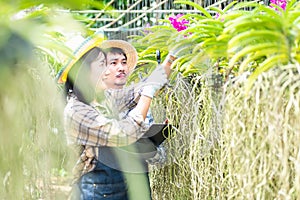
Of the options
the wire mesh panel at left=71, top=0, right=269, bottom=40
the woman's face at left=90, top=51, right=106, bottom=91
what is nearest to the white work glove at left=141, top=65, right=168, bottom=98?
the woman's face at left=90, top=51, right=106, bottom=91

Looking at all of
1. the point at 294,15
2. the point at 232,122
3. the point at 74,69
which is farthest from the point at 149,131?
the point at 294,15

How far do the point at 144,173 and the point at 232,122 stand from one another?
2.71 ft

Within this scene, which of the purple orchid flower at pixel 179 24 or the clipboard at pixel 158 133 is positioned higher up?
the purple orchid flower at pixel 179 24

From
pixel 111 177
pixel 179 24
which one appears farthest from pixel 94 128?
pixel 179 24

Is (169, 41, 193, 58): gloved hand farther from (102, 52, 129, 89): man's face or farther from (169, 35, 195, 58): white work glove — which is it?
(102, 52, 129, 89): man's face

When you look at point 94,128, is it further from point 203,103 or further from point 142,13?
point 142,13

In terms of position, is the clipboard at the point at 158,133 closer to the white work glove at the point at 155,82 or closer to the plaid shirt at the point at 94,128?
the plaid shirt at the point at 94,128

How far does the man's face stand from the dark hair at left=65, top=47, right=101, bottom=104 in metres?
0.07

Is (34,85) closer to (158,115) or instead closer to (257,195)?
(257,195)

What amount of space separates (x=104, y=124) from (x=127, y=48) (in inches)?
17.8

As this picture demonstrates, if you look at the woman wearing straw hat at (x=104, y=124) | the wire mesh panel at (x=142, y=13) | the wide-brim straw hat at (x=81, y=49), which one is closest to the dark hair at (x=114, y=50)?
the woman wearing straw hat at (x=104, y=124)

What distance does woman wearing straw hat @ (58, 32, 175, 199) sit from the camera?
231cm

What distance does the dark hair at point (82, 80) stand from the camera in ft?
7.78

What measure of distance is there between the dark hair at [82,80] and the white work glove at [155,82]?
0.20 m
